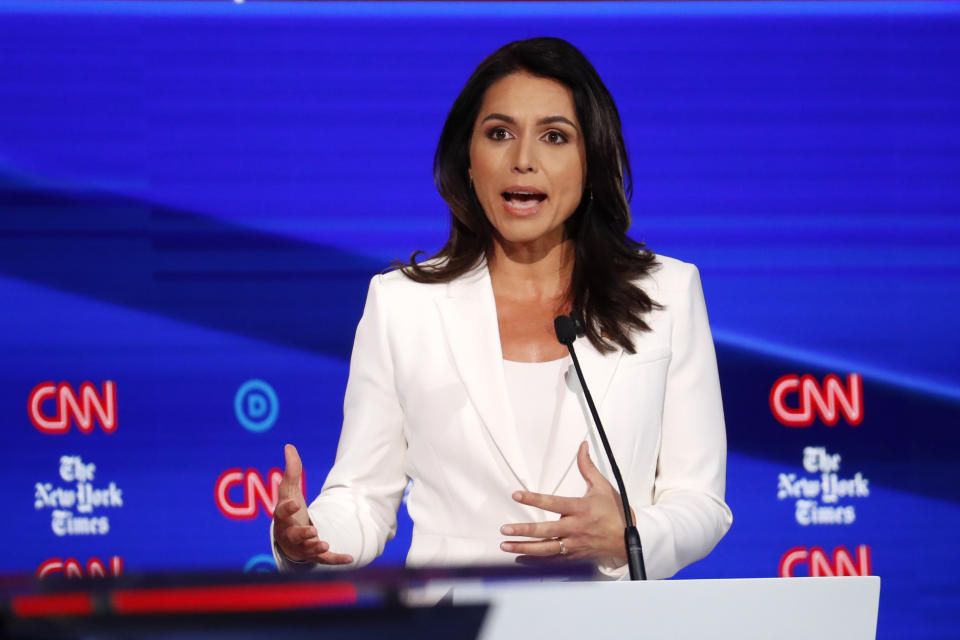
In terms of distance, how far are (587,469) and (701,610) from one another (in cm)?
75

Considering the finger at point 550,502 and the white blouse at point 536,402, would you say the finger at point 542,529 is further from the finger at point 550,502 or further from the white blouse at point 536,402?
the white blouse at point 536,402

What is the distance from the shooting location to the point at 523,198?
2.06 meters

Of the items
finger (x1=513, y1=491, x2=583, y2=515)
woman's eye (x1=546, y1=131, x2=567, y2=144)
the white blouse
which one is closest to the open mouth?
woman's eye (x1=546, y1=131, x2=567, y2=144)

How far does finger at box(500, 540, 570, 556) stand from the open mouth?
70 centimetres

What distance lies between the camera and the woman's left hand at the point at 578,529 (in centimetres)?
154

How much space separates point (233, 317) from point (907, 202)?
75.1 inches

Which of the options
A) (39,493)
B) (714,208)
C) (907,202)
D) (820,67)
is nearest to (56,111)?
(39,493)

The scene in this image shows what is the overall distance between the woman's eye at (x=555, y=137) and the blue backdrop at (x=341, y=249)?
2.98ft

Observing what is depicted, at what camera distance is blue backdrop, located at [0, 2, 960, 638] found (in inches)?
114

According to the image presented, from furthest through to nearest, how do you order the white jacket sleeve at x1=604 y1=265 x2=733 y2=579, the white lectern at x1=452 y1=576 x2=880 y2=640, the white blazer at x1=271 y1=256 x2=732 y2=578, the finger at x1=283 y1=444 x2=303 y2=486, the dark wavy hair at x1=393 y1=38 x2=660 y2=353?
the dark wavy hair at x1=393 y1=38 x2=660 y2=353
the white blazer at x1=271 y1=256 x2=732 y2=578
the white jacket sleeve at x1=604 y1=265 x2=733 y2=579
the finger at x1=283 y1=444 x2=303 y2=486
the white lectern at x1=452 y1=576 x2=880 y2=640

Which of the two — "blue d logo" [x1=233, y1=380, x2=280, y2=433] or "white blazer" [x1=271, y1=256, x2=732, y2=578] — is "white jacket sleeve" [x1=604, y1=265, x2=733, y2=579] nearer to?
"white blazer" [x1=271, y1=256, x2=732, y2=578]

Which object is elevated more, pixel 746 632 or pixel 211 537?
pixel 211 537

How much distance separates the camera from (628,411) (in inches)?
73.1

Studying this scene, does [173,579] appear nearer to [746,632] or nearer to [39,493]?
[746,632]
